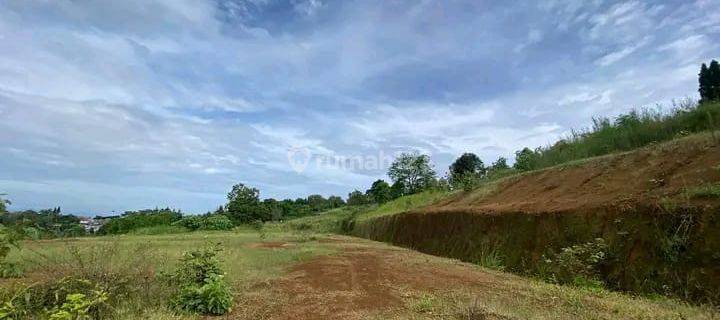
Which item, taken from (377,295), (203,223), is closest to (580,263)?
(377,295)

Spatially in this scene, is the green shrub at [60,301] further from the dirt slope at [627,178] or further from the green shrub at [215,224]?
the green shrub at [215,224]

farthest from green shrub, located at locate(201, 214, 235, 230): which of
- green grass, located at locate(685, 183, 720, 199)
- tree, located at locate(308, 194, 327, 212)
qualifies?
→ tree, located at locate(308, 194, 327, 212)

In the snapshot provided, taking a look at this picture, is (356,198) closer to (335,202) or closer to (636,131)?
(335,202)

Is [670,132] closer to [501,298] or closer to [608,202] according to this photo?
[608,202]

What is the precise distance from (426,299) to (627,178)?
5.60 m

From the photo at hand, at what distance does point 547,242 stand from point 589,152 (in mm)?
5796

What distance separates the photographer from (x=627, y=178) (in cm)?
1061

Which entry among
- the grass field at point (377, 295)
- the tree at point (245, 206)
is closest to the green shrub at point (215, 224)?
the tree at point (245, 206)

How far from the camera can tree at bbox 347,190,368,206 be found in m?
67.9

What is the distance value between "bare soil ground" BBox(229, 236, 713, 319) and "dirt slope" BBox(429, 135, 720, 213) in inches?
85.4

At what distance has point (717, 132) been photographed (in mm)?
10164

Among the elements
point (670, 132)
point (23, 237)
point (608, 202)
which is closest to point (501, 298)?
point (608, 202)

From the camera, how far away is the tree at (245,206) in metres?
51.2

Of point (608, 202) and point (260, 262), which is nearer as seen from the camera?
point (608, 202)
